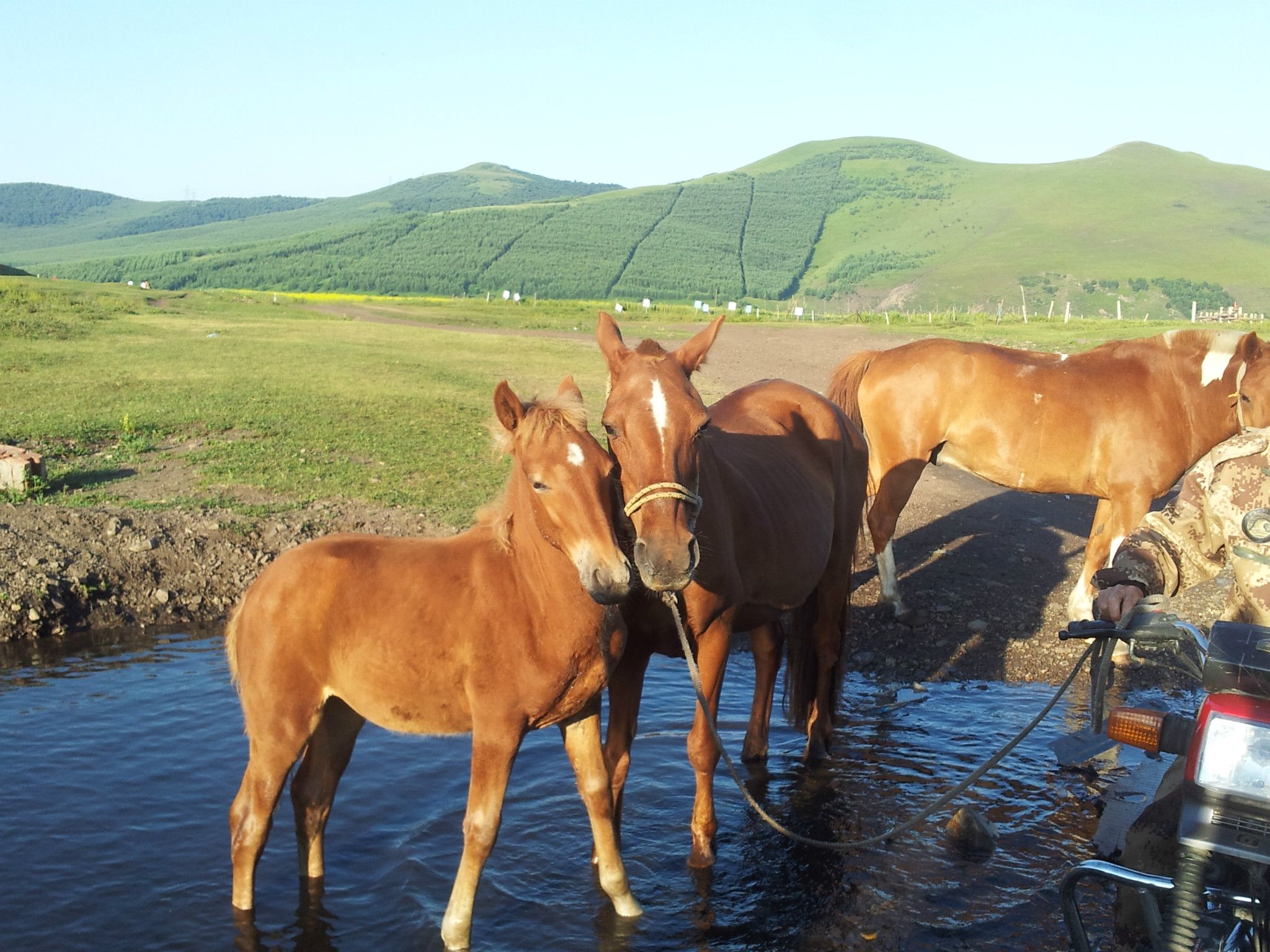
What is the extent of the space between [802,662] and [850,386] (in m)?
4.32

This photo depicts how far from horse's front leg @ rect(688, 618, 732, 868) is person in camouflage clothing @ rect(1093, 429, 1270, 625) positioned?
1811 mm

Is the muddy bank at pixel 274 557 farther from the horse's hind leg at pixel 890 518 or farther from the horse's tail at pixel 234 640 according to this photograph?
the horse's tail at pixel 234 640

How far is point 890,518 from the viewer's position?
10.1 m

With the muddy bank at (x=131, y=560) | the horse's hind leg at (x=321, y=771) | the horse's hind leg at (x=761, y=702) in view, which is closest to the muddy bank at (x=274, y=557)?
the muddy bank at (x=131, y=560)

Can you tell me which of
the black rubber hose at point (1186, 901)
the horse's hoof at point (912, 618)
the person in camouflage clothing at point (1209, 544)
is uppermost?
the person in camouflage clothing at point (1209, 544)

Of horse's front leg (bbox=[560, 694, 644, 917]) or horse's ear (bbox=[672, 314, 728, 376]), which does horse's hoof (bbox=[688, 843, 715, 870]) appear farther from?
horse's ear (bbox=[672, 314, 728, 376])

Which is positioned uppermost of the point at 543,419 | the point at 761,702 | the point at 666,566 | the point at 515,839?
the point at 543,419

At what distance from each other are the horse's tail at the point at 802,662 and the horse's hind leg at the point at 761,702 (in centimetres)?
21

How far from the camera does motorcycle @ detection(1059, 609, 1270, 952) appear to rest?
2617 millimetres

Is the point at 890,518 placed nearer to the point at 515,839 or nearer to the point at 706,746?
the point at 706,746

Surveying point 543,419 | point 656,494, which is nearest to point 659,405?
point 656,494

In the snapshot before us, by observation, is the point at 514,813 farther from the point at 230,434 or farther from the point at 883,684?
the point at 230,434

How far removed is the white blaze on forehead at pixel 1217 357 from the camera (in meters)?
9.20

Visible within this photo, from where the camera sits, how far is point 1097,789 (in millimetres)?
6492
